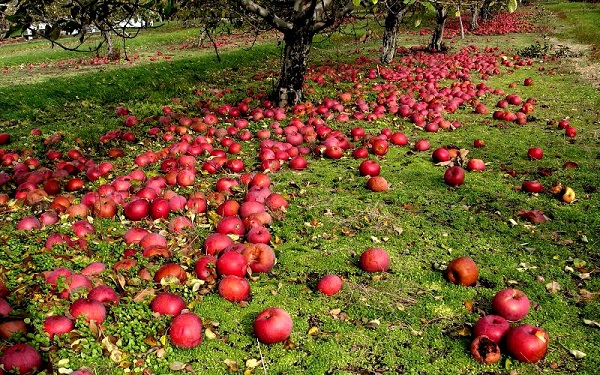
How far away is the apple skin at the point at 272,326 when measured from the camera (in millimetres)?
3385

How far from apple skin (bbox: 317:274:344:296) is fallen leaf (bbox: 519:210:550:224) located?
2.68 m

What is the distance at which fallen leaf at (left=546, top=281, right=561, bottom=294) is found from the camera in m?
4.02

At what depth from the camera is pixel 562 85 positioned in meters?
13.0

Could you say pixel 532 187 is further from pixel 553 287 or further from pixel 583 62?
pixel 583 62

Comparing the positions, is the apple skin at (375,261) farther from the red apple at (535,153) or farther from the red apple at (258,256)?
the red apple at (535,153)

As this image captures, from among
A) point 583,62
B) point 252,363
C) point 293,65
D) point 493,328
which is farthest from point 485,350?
point 583,62

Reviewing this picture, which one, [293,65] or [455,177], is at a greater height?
[293,65]

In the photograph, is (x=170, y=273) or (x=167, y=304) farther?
(x=170, y=273)

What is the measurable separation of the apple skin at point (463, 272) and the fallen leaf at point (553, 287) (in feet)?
2.06

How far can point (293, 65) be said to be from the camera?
10164 millimetres

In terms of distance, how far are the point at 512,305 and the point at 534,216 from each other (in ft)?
6.86

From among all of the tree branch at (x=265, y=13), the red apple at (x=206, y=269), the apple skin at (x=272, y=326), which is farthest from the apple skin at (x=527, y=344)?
the tree branch at (x=265, y=13)

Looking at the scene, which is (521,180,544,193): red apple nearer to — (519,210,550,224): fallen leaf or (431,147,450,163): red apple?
(519,210,550,224): fallen leaf

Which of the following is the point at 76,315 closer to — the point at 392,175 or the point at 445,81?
the point at 392,175
